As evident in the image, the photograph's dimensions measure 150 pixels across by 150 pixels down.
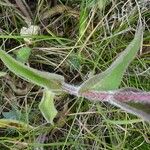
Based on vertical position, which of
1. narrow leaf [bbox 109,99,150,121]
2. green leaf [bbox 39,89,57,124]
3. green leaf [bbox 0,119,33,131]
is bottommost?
green leaf [bbox 0,119,33,131]

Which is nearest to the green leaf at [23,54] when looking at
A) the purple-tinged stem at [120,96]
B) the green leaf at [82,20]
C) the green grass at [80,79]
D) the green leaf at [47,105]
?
the green grass at [80,79]

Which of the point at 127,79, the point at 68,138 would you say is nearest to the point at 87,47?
the point at 127,79

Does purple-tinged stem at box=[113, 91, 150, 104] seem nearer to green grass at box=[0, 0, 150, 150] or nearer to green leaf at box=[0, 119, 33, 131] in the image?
green grass at box=[0, 0, 150, 150]

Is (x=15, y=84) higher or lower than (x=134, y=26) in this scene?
lower

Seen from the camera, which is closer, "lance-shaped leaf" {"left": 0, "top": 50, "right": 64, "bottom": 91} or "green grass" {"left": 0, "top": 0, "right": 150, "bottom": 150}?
"lance-shaped leaf" {"left": 0, "top": 50, "right": 64, "bottom": 91}

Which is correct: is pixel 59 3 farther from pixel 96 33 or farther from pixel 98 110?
pixel 98 110

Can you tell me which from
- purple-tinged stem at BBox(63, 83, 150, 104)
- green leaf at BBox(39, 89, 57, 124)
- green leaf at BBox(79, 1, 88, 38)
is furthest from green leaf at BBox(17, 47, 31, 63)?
purple-tinged stem at BBox(63, 83, 150, 104)

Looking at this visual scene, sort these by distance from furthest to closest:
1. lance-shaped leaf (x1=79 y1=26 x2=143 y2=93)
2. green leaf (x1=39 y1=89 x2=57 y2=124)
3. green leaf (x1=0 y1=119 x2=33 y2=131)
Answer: green leaf (x1=0 y1=119 x2=33 y2=131) < green leaf (x1=39 y1=89 x2=57 y2=124) < lance-shaped leaf (x1=79 y1=26 x2=143 y2=93)
